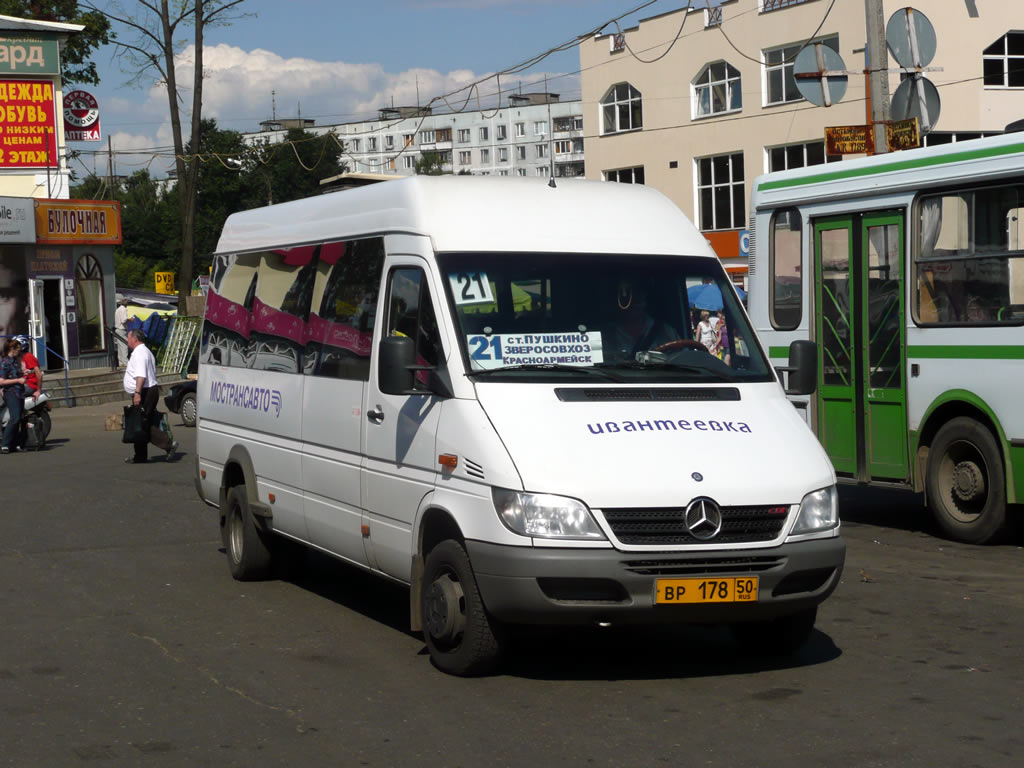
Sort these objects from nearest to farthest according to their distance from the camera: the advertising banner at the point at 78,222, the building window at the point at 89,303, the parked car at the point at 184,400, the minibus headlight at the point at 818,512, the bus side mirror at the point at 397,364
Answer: the minibus headlight at the point at 818,512, the bus side mirror at the point at 397,364, the parked car at the point at 184,400, the advertising banner at the point at 78,222, the building window at the point at 89,303

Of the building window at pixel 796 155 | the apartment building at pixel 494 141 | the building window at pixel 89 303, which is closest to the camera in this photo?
the building window at pixel 89 303

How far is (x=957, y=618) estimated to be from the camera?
8.48 meters

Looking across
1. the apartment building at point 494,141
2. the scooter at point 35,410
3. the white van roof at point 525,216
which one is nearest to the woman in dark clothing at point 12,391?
the scooter at point 35,410

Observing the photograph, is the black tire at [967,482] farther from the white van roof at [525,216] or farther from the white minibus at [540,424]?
the white van roof at [525,216]

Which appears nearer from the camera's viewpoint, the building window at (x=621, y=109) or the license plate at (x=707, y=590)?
the license plate at (x=707, y=590)

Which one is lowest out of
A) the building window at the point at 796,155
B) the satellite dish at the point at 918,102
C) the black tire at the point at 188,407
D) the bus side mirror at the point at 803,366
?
the black tire at the point at 188,407

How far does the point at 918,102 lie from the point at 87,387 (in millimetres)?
21025

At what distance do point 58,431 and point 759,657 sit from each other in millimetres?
20847

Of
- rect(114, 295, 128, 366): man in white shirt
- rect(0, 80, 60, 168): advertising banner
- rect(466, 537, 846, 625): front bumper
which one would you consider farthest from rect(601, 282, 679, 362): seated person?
rect(0, 80, 60, 168): advertising banner

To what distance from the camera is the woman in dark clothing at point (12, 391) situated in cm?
2198

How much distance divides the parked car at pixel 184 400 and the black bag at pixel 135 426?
4.09 meters

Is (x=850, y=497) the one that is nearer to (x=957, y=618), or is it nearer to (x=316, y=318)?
A: (x=957, y=618)

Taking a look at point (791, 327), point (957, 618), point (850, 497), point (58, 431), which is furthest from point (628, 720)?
point (58, 431)

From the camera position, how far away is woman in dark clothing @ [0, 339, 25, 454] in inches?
866
